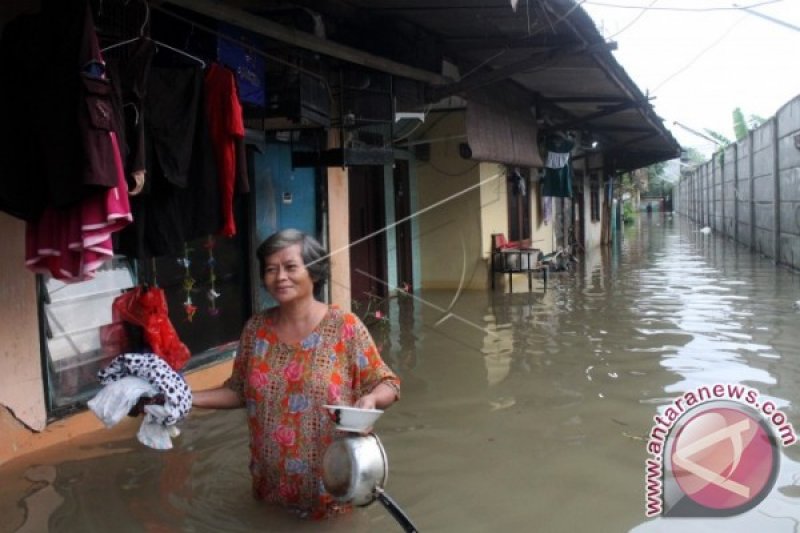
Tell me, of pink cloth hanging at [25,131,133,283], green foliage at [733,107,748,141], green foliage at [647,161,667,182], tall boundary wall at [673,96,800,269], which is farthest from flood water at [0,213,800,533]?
green foliage at [647,161,667,182]

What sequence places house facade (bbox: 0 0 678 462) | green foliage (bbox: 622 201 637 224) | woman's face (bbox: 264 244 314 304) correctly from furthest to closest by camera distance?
green foliage (bbox: 622 201 637 224), house facade (bbox: 0 0 678 462), woman's face (bbox: 264 244 314 304)

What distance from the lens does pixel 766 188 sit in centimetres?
1636

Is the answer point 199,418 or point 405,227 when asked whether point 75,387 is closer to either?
point 199,418

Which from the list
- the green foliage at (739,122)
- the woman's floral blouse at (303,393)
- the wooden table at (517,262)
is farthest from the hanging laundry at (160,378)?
the green foliage at (739,122)

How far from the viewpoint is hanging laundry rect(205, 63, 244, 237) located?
13.1ft

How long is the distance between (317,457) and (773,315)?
7944 millimetres

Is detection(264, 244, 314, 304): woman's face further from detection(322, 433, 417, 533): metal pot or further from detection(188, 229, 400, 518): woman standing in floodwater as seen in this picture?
detection(322, 433, 417, 533): metal pot

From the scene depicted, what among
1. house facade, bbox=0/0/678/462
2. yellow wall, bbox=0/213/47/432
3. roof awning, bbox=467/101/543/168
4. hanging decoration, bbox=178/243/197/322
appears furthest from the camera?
roof awning, bbox=467/101/543/168

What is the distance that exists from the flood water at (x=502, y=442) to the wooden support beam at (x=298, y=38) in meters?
2.58

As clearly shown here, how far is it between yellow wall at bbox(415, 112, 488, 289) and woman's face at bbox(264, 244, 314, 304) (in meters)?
9.25

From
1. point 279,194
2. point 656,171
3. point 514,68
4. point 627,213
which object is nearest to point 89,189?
point 279,194

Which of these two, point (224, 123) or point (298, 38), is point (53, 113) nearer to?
point (224, 123)

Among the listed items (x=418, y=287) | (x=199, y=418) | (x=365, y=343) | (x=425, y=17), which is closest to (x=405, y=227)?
(x=418, y=287)

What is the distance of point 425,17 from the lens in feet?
21.4
